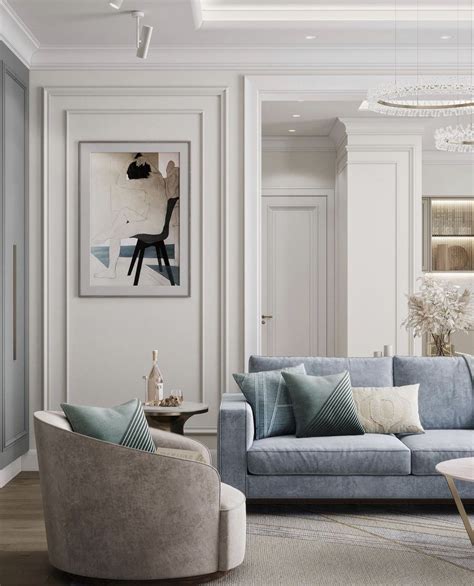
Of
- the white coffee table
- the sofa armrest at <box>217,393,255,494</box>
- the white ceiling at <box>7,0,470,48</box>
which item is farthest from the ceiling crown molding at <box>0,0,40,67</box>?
the white coffee table

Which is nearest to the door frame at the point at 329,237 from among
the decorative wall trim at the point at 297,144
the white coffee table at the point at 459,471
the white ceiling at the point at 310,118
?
the decorative wall trim at the point at 297,144

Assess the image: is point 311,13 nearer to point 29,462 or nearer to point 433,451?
point 433,451

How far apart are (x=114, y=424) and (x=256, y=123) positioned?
9.56ft

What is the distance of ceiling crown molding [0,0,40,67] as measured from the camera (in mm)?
4906

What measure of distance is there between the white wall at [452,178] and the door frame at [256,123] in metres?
3.03

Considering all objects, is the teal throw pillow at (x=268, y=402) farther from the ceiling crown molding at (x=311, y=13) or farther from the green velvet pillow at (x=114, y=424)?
the ceiling crown molding at (x=311, y=13)

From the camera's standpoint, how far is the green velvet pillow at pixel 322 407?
4562 millimetres

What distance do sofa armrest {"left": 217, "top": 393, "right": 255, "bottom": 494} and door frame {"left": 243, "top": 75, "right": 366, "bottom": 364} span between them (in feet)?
4.26

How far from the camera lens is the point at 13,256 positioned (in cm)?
531

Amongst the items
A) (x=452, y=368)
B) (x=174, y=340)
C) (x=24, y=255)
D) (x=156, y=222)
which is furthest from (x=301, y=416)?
(x=24, y=255)

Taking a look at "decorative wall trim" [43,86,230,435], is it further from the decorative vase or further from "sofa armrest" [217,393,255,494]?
the decorative vase

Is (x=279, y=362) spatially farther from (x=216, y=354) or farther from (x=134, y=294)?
(x=134, y=294)

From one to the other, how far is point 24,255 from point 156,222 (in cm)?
94

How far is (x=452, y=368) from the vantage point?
4984mm
